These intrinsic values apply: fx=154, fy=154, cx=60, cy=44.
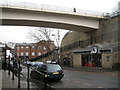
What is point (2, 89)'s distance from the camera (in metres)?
6.93

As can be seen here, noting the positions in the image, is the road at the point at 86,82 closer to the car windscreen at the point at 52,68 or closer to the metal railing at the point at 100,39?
the car windscreen at the point at 52,68

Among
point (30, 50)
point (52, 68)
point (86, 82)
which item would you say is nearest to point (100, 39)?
point (52, 68)

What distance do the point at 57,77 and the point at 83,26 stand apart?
17.6m

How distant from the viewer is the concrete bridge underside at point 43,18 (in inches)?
903

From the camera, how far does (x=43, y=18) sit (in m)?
25.0

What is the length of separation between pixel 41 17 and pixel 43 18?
363 millimetres

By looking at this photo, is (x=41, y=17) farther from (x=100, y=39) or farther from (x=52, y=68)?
(x=52, y=68)

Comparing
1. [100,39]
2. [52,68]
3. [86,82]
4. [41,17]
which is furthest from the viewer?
[100,39]

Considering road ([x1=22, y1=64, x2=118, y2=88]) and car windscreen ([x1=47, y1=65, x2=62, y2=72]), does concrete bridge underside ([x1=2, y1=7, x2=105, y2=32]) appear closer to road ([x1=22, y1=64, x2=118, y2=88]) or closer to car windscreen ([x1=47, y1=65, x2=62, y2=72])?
car windscreen ([x1=47, y1=65, x2=62, y2=72])

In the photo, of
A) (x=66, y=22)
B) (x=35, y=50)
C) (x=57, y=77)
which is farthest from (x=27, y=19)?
(x=35, y=50)

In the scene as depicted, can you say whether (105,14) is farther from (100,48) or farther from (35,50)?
(35,50)

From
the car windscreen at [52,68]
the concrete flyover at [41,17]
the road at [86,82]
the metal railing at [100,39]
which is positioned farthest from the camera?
the metal railing at [100,39]

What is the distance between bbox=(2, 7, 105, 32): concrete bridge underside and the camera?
22.9m

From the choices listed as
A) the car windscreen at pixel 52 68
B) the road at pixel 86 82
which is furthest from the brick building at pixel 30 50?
the car windscreen at pixel 52 68
